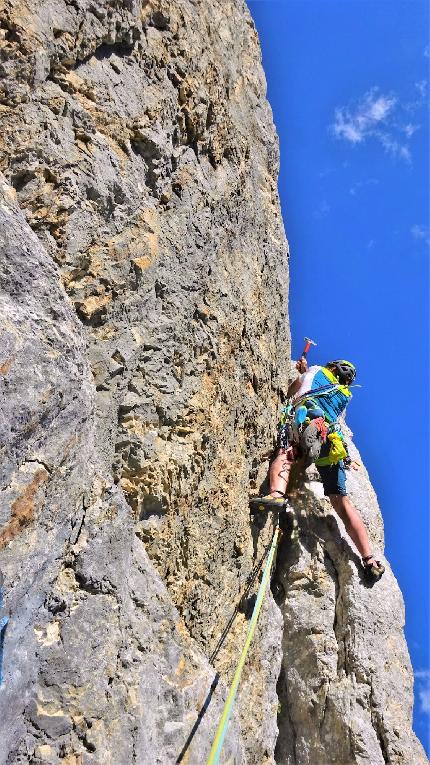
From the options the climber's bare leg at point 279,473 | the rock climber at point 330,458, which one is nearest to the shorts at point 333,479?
the rock climber at point 330,458

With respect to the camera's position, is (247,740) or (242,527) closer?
(247,740)

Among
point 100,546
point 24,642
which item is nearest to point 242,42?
Result: point 100,546

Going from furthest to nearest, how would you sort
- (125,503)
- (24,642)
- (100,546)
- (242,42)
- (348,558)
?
(348,558) < (242,42) < (125,503) < (100,546) < (24,642)

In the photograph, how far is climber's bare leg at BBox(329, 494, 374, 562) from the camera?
24.0ft

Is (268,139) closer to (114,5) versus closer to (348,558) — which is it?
(114,5)

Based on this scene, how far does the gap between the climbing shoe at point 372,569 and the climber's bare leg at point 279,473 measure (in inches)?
58.1

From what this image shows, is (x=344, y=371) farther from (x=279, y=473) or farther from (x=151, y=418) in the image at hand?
(x=151, y=418)

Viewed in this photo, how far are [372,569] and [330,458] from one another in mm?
1398

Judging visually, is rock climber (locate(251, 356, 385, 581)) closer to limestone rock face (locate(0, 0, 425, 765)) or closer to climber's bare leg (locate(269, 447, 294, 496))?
climber's bare leg (locate(269, 447, 294, 496))

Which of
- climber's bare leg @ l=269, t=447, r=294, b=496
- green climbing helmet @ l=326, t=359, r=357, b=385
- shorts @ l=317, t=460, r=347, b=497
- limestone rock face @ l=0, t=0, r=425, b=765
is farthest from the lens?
green climbing helmet @ l=326, t=359, r=357, b=385

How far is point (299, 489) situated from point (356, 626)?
1729 mm

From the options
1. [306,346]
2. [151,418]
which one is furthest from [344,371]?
[151,418]

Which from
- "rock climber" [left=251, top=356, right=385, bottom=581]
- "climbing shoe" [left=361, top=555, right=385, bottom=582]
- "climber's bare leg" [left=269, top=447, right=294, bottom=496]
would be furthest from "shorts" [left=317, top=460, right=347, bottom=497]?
"climbing shoe" [left=361, top=555, right=385, bottom=582]

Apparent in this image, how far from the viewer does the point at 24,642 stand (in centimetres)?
323
